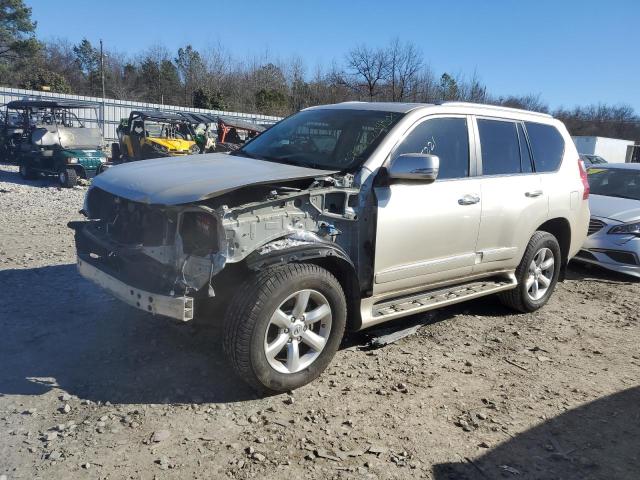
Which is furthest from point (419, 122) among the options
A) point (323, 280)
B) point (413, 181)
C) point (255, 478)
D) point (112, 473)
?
point (112, 473)

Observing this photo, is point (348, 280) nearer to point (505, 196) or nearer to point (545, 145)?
point (505, 196)

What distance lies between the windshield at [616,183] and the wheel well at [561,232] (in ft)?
9.56

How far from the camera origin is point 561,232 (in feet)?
19.2

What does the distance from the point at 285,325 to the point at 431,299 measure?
148 centimetres

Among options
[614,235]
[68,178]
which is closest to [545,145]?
[614,235]

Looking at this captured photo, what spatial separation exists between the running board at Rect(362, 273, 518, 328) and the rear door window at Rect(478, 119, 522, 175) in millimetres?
1021

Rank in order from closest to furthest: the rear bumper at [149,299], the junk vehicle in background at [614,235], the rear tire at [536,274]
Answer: the rear bumper at [149,299] → the rear tire at [536,274] → the junk vehicle in background at [614,235]

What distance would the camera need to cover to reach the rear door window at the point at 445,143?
427 centimetres

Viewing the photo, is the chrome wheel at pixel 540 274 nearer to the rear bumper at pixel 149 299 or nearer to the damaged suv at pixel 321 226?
the damaged suv at pixel 321 226

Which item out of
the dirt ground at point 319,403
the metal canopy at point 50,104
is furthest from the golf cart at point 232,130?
the dirt ground at point 319,403

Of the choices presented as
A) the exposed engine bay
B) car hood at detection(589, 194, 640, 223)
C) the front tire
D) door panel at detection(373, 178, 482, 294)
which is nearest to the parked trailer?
car hood at detection(589, 194, 640, 223)

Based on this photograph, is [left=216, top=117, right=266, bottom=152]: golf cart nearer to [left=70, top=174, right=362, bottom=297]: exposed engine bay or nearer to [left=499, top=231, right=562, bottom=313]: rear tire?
[left=499, top=231, right=562, bottom=313]: rear tire

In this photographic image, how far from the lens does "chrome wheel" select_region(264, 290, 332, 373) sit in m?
3.49

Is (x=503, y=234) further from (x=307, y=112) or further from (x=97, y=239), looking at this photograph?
(x=97, y=239)
